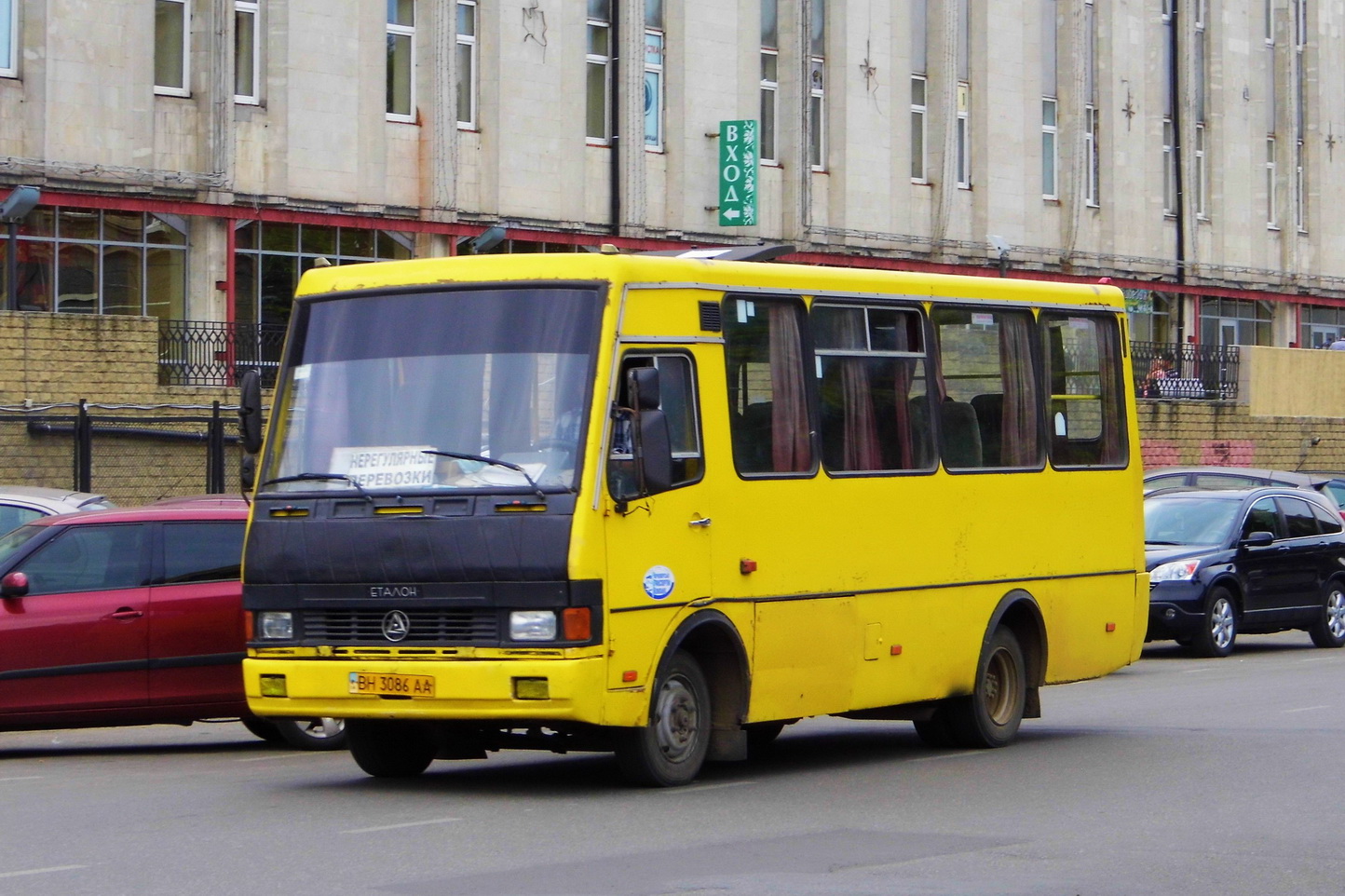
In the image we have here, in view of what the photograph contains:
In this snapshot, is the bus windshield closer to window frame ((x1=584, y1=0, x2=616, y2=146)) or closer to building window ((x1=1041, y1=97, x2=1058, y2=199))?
window frame ((x1=584, y1=0, x2=616, y2=146))

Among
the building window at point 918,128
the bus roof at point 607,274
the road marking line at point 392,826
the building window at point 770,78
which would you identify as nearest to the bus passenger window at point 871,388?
the bus roof at point 607,274

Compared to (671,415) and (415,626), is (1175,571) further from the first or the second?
(415,626)

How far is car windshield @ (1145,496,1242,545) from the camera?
22781 mm

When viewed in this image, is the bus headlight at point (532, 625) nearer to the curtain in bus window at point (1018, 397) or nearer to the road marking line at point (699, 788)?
the road marking line at point (699, 788)

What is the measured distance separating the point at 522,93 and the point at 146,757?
83.2 ft

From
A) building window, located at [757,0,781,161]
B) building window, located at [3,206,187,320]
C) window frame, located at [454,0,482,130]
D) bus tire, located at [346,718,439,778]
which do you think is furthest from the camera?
building window, located at [757,0,781,161]

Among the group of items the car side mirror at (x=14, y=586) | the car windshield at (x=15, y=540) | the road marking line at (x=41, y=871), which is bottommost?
the road marking line at (x=41, y=871)

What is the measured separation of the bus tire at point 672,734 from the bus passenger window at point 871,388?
164cm

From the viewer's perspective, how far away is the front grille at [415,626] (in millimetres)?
10461

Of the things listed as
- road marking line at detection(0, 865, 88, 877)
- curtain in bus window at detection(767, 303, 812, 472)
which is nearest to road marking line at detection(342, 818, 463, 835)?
road marking line at detection(0, 865, 88, 877)

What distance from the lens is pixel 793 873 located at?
8500 millimetres

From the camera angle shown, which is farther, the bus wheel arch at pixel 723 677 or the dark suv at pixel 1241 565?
the dark suv at pixel 1241 565

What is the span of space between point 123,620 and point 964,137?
35.4m

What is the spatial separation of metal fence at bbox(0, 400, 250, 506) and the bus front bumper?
15557mm
